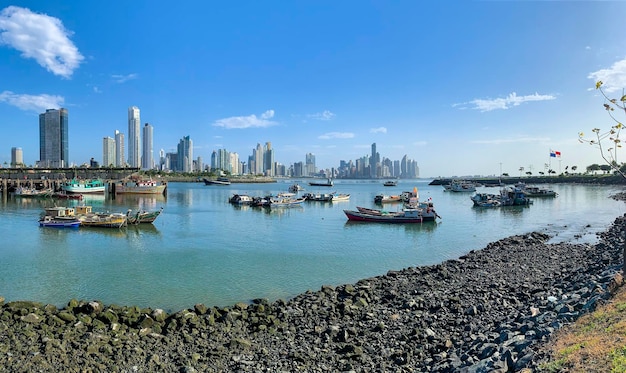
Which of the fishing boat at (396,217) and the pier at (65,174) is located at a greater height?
the pier at (65,174)

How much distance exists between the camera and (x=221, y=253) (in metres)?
25.8

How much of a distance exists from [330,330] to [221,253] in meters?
15.5

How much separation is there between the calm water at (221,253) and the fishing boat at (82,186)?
109ft

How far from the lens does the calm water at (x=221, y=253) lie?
56.9 ft

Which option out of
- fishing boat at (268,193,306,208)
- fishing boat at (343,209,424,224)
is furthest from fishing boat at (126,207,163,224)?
fishing boat at (268,193,306,208)

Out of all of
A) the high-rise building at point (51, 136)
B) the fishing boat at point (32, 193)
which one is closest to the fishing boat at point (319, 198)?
the fishing boat at point (32, 193)

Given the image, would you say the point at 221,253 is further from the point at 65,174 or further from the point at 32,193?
the point at 65,174

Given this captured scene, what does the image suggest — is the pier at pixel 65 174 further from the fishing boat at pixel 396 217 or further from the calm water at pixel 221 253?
the fishing boat at pixel 396 217

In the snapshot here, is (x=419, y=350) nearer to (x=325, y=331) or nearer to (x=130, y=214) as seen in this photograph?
(x=325, y=331)

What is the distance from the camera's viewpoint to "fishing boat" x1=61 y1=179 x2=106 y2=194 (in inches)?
2995

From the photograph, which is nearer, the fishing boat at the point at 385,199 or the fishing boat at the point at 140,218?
the fishing boat at the point at 140,218

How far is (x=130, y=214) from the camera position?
1489 inches

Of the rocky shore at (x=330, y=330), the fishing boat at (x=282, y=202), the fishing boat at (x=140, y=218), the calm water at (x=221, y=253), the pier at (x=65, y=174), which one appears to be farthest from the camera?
the pier at (x=65, y=174)

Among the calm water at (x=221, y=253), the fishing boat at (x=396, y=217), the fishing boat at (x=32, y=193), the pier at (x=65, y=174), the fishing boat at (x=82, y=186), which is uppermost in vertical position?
the pier at (x=65, y=174)
